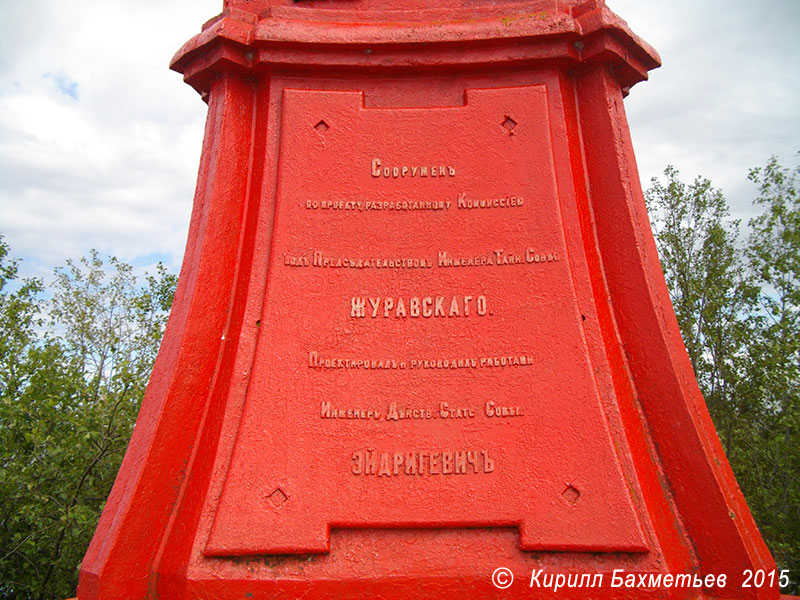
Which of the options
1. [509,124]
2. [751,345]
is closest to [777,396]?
[751,345]

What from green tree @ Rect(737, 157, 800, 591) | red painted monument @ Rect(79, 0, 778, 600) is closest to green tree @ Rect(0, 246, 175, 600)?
red painted monument @ Rect(79, 0, 778, 600)

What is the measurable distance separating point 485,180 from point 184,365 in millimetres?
1920

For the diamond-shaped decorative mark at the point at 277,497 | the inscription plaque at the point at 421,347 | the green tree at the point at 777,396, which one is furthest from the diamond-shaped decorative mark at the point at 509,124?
the green tree at the point at 777,396

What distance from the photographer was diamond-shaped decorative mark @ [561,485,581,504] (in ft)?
8.48

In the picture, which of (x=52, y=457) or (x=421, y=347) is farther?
(x=52, y=457)

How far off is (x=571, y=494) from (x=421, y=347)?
0.99 m

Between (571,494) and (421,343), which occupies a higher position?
(421,343)

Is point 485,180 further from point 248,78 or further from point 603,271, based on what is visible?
point 248,78

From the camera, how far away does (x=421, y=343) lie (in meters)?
2.89

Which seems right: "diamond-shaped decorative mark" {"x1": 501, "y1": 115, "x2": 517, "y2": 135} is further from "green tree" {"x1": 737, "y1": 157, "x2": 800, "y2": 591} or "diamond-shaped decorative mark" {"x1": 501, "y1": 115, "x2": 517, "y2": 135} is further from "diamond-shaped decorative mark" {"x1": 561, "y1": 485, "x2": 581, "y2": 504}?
"green tree" {"x1": 737, "y1": 157, "x2": 800, "y2": 591}

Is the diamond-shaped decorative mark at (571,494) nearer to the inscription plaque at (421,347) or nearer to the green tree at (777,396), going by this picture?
the inscription plaque at (421,347)

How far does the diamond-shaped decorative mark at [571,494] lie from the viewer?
102 inches

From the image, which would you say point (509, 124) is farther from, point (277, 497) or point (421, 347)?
point (277, 497)

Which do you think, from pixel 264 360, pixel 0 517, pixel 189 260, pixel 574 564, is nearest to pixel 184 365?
pixel 264 360
